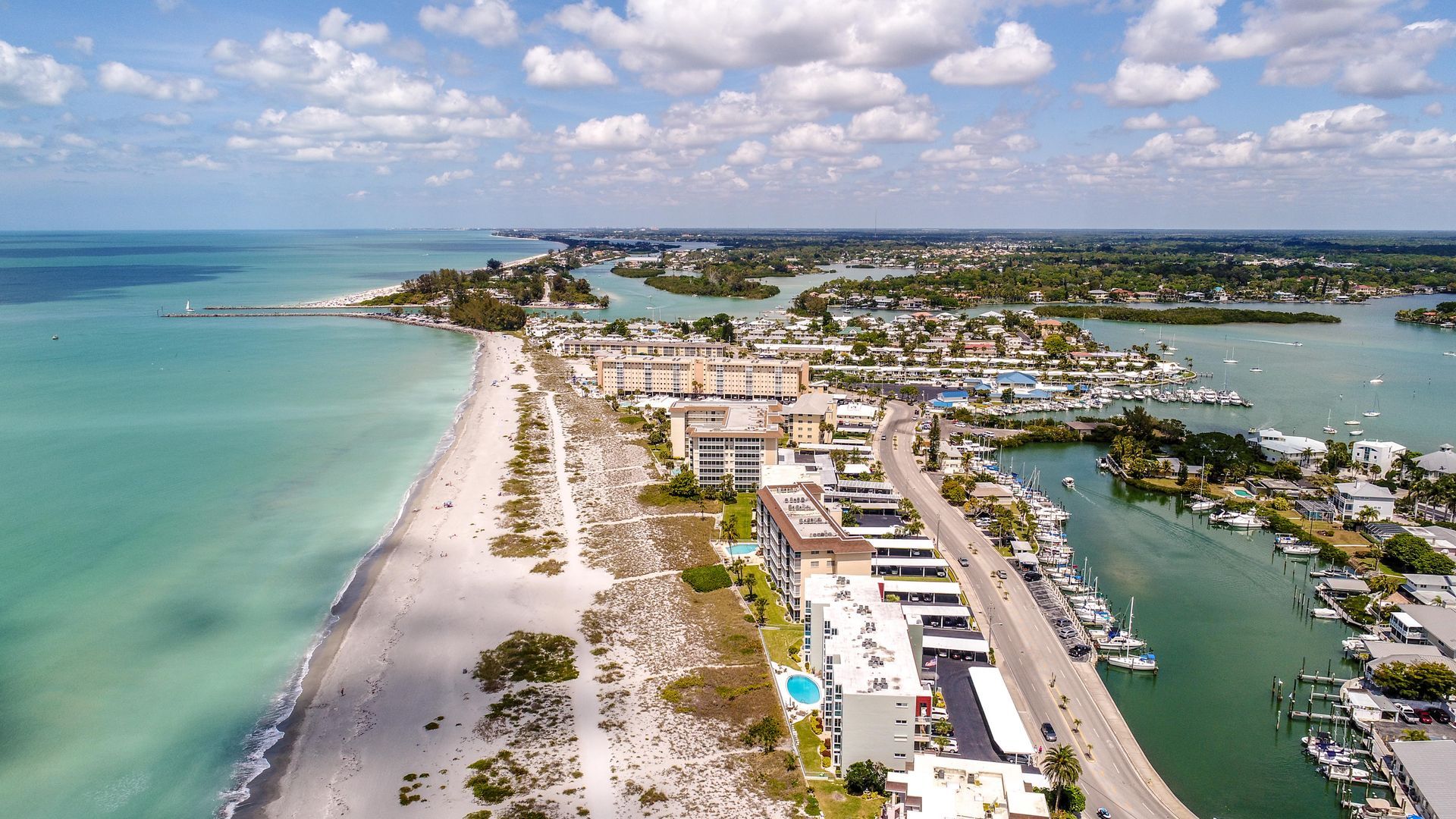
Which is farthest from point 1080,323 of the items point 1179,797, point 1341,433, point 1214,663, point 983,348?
point 1179,797

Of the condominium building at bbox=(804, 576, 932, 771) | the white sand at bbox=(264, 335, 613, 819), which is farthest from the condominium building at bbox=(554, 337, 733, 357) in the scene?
the condominium building at bbox=(804, 576, 932, 771)

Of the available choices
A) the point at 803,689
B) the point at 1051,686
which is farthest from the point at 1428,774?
the point at 803,689

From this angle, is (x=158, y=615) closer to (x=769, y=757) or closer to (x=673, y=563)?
(x=673, y=563)

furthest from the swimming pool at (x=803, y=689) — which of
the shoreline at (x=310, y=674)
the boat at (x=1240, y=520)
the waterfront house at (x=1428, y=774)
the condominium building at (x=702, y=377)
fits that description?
the condominium building at (x=702, y=377)

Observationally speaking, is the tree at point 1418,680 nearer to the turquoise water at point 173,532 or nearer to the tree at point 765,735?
the tree at point 765,735

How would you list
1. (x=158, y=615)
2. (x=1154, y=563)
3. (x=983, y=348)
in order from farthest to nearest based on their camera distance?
(x=983, y=348) → (x=1154, y=563) → (x=158, y=615)

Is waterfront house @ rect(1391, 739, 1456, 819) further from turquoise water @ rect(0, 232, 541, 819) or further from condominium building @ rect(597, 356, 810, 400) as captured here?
condominium building @ rect(597, 356, 810, 400)
